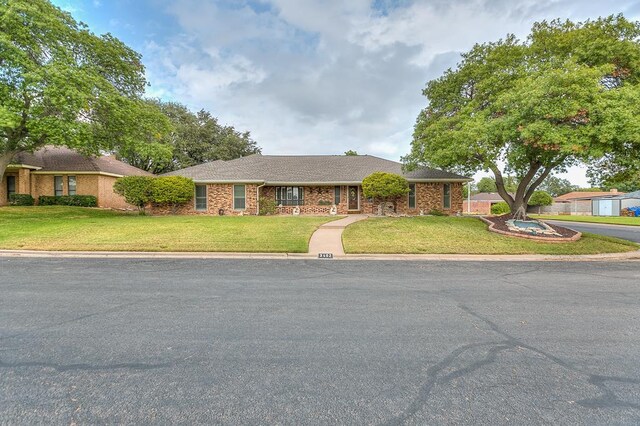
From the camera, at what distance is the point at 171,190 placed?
19.9 m

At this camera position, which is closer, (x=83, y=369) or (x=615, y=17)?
(x=83, y=369)

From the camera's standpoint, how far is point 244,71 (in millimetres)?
20250

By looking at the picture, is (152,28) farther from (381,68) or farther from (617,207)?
(617,207)

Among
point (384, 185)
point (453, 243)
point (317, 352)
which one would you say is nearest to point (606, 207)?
point (384, 185)

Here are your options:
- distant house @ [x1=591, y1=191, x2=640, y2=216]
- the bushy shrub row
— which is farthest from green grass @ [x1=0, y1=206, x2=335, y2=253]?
distant house @ [x1=591, y1=191, x2=640, y2=216]

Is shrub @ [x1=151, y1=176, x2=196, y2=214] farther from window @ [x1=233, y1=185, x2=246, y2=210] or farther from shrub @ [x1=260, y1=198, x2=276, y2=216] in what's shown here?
shrub @ [x1=260, y1=198, x2=276, y2=216]

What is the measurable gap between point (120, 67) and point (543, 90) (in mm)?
21813

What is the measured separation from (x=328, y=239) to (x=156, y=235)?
22.6 feet

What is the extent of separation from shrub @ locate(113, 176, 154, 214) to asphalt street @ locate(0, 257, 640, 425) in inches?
554

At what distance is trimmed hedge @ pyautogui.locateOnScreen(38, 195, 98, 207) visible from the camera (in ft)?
71.8

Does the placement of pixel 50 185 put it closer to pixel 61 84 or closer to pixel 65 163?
pixel 65 163

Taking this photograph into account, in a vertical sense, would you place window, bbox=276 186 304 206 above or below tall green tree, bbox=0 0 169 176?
below

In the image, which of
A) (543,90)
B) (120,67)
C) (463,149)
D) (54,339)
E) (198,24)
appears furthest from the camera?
(120,67)

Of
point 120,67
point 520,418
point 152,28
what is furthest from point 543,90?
point 120,67
